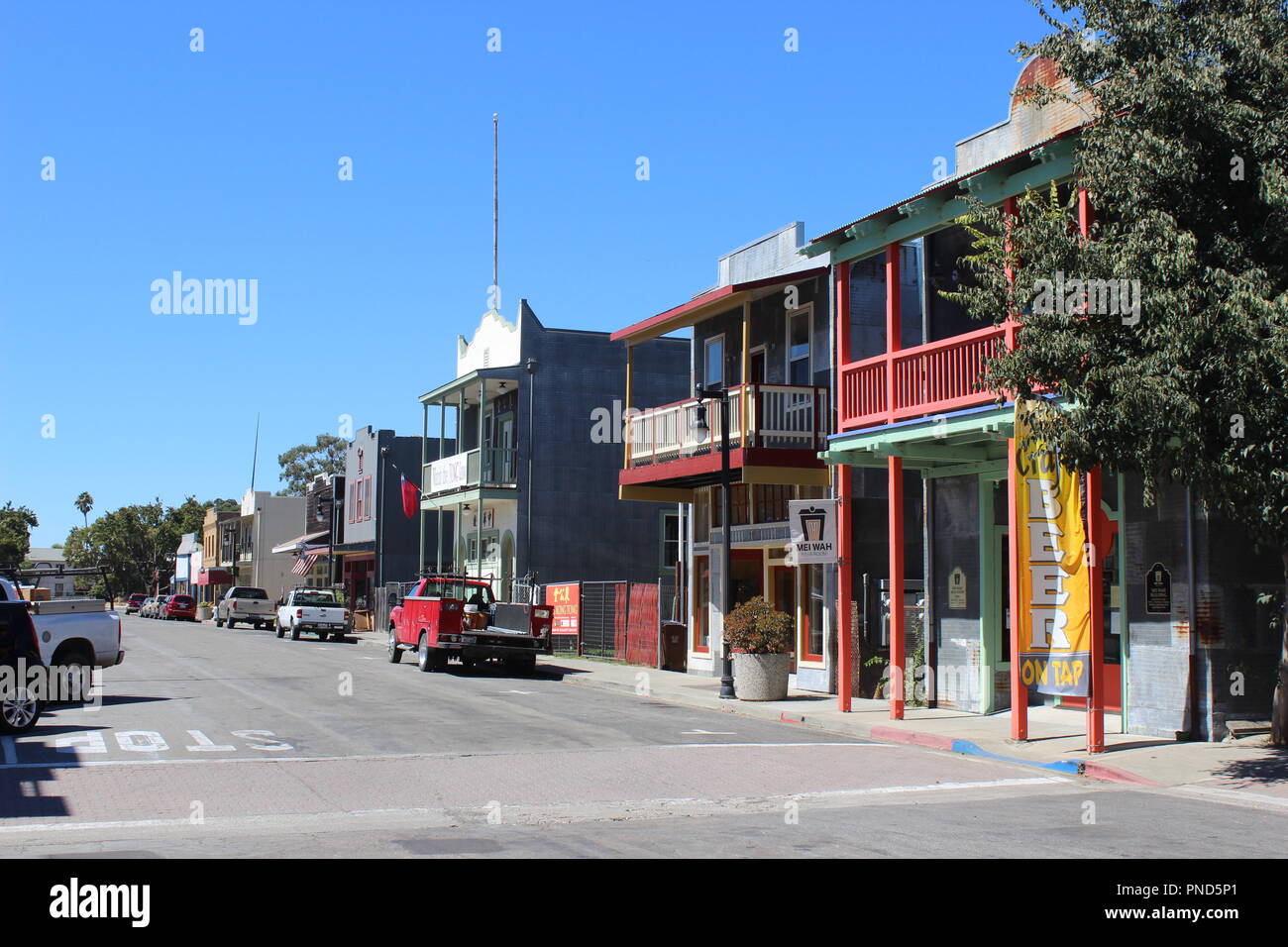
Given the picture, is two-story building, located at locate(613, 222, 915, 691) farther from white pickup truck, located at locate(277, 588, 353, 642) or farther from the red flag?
the red flag

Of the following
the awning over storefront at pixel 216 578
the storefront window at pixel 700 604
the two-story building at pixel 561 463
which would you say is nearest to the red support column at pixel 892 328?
the storefront window at pixel 700 604

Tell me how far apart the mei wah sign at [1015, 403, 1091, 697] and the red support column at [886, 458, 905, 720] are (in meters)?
2.49

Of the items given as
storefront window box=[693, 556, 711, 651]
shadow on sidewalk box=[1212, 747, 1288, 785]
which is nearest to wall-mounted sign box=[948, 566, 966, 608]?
shadow on sidewalk box=[1212, 747, 1288, 785]

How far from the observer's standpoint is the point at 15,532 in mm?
105750

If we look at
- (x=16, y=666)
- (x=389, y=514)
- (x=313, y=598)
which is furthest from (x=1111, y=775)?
(x=389, y=514)

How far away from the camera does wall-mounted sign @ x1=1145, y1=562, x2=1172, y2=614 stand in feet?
48.3

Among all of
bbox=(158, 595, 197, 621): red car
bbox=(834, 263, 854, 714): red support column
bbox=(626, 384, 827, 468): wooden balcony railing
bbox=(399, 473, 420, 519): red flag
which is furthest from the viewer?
bbox=(158, 595, 197, 621): red car

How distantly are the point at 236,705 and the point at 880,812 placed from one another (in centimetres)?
1084

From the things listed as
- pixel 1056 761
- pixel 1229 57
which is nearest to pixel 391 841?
pixel 1056 761

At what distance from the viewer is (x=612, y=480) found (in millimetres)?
38500

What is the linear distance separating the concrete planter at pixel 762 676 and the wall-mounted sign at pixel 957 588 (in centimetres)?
292

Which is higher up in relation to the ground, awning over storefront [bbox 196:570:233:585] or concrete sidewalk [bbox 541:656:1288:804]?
awning over storefront [bbox 196:570:233:585]

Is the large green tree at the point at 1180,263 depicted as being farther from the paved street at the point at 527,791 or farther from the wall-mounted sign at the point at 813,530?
the wall-mounted sign at the point at 813,530
